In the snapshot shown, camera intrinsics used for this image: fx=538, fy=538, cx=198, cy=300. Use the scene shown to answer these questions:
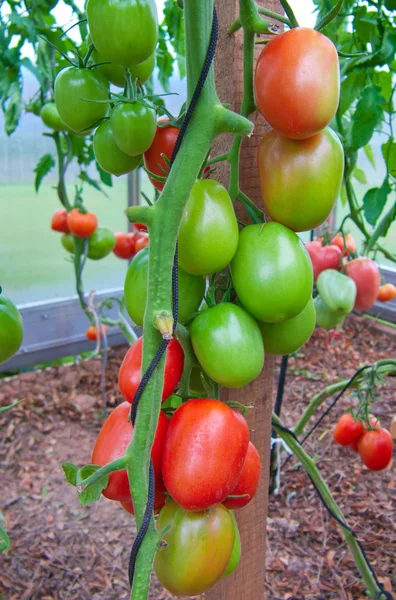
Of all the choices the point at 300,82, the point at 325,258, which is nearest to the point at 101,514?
the point at 325,258

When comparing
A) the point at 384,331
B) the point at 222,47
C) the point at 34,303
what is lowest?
the point at 384,331

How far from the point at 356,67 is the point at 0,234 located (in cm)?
209

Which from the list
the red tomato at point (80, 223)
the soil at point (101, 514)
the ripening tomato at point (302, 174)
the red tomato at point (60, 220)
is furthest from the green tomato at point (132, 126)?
the red tomato at point (60, 220)

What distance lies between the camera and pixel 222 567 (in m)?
0.57

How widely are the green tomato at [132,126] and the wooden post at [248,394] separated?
13cm

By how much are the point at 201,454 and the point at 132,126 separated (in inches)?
13.3

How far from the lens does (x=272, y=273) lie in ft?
1.72

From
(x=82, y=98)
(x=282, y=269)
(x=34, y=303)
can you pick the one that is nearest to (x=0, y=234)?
(x=34, y=303)

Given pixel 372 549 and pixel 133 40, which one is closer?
pixel 133 40

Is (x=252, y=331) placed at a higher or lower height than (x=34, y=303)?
higher

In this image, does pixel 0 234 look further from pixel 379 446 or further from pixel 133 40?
pixel 133 40

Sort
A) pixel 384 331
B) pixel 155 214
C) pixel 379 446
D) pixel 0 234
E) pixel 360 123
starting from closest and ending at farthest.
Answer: pixel 155 214 < pixel 360 123 < pixel 379 446 < pixel 0 234 < pixel 384 331

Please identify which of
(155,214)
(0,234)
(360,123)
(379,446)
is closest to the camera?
Result: (155,214)

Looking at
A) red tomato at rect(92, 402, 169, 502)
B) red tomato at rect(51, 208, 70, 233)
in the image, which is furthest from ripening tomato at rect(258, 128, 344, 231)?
red tomato at rect(51, 208, 70, 233)
